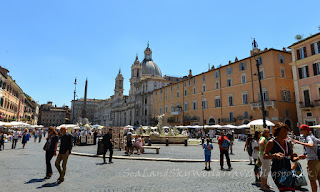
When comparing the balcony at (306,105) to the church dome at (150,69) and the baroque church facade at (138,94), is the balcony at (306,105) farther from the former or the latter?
the church dome at (150,69)

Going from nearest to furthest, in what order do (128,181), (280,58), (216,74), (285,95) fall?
(128,181), (285,95), (280,58), (216,74)

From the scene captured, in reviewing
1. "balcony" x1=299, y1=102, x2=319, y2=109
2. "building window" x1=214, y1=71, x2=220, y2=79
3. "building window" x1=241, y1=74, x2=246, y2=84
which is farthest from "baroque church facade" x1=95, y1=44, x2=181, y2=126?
"balcony" x1=299, y1=102, x2=319, y2=109

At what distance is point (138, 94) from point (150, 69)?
1388cm

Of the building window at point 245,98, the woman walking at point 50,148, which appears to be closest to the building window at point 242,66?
the building window at point 245,98

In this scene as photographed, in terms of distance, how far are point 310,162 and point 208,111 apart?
34868 mm

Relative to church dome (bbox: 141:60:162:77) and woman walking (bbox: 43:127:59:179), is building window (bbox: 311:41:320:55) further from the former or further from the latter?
church dome (bbox: 141:60:162:77)

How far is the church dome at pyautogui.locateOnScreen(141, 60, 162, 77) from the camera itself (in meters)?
79.6

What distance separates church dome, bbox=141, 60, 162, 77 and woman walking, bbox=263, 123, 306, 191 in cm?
7656

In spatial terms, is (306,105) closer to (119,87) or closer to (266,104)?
(266,104)

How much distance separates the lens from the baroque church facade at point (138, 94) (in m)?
66.4

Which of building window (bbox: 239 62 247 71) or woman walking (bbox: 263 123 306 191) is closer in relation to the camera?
woman walking (bbox: 263 123 306 191)

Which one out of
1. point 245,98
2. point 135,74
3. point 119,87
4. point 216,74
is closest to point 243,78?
point 245,98

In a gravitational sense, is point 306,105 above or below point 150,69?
below

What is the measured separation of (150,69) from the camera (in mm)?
79750
